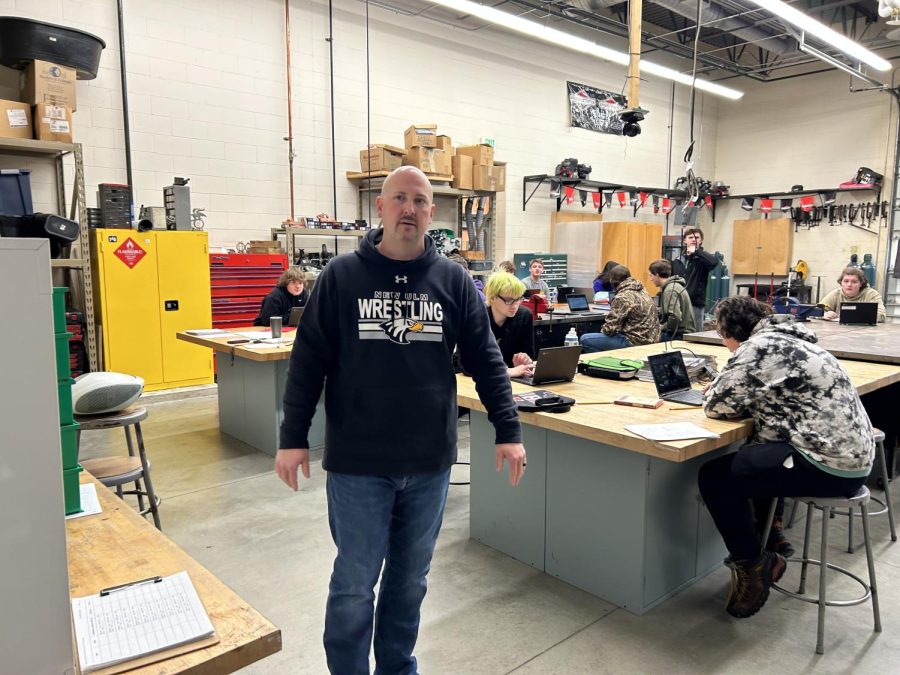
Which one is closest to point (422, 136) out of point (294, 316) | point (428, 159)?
point (428, 159)

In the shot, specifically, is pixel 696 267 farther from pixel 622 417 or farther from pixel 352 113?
pixel 622 417

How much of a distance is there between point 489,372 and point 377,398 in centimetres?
35

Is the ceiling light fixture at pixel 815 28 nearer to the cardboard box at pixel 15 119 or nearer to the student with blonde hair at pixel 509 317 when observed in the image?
the student with blonde hair at pixel 509 317

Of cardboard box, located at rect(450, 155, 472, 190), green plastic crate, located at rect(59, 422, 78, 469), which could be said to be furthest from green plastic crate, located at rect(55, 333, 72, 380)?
cardboard box, located at rect(450, 155, 472, 190)

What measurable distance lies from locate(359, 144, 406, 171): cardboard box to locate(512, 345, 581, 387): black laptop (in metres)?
4.36

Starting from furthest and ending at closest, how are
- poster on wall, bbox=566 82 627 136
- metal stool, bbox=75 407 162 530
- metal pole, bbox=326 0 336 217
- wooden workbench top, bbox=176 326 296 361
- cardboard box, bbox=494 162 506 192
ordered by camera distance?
poster on wall, bbox=566 82 627 136, cardboard box, bbox=494 162 506 192, metal pole, bbox=326 0 336 217, wooden workbench top, bbox=176 326 296 361, metal stool, bbox=75 407 162 530

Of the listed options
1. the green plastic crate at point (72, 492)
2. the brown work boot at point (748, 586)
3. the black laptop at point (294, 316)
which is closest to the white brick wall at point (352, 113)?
the black laptop at point (294, 316)

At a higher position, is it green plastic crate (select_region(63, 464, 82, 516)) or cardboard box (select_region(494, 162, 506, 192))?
cardboard box (select_region(494, 162, 506, 192))

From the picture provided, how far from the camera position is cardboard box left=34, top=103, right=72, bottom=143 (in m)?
4.86

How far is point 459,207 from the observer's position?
8102mm

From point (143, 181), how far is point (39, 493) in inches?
227

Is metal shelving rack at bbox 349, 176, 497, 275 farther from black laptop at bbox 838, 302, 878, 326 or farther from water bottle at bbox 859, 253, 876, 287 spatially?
water bottle at bbox 859, 253, 876, 287

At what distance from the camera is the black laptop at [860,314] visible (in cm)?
530

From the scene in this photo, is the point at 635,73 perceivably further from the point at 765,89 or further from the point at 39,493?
the point at 765,89
